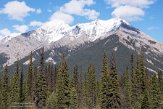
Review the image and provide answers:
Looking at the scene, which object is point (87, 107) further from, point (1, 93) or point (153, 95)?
point (153, 95)

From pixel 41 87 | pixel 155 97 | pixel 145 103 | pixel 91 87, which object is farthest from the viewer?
pixel 91 87

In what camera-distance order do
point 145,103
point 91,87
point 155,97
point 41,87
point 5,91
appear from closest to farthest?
point 145,103
point 155,97
point 41,87
point 5,91
point 91,87

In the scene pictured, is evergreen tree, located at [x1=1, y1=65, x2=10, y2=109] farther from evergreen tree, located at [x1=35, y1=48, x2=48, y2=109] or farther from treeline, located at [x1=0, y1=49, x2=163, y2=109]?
evergreen tree, located at [x1=35, y1=48, x2=48, y2=109]

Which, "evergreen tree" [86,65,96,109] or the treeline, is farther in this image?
"evergreen tree" [86,65,96,109]

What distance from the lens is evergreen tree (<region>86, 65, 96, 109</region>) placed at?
175 meters

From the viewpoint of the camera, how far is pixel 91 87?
179000 millimetres

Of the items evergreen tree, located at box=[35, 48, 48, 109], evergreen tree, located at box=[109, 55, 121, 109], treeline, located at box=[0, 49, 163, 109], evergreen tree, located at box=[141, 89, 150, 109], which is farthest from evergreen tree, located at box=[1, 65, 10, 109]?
evergreen tree, located at box=[141, 89, 150, 109]

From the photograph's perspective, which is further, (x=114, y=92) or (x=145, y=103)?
(x=145, y=103)

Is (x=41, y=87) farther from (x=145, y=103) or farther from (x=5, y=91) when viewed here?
(x=145, y=103)

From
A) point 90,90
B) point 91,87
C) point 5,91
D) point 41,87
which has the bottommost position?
point 41,87

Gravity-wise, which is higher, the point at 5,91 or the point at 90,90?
the point at 90,90

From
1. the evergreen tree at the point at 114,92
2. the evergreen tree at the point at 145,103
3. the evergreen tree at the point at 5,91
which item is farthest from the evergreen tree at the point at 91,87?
the evergreen tree at the point at 114,92

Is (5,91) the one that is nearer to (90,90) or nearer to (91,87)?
(91,87)

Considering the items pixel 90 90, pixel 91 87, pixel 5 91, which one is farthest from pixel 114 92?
pixel 90 90
